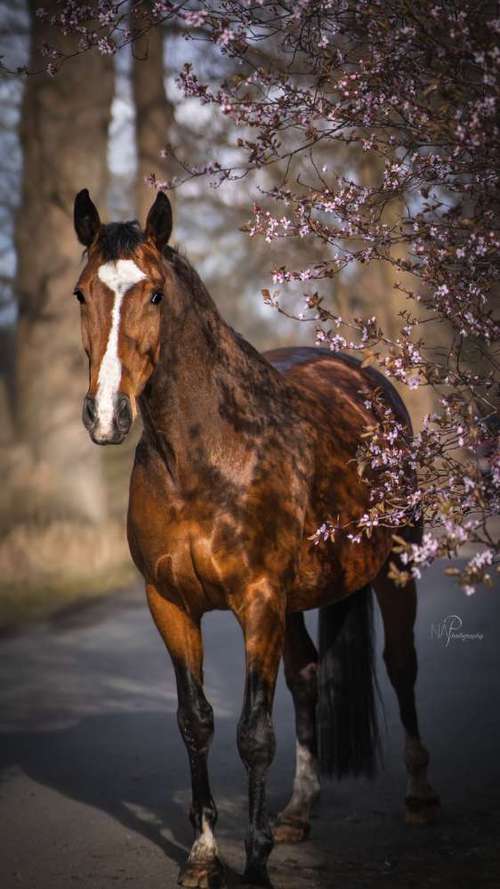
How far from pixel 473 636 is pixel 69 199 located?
20.3 ft

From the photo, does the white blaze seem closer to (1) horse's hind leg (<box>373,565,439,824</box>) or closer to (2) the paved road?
(2) the paved road

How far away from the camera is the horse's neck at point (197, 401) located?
4.61 m

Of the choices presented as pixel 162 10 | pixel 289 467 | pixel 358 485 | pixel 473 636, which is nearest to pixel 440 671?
pixel 473 636

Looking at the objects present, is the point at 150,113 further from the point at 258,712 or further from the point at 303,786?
the point at 258,712

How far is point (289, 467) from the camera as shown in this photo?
491 cm

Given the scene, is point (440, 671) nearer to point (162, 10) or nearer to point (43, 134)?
point (162, 10)

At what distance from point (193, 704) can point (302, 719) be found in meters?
1.19

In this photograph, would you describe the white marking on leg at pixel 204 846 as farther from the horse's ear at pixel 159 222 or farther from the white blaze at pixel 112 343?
the horse's ear at pixel 159 222

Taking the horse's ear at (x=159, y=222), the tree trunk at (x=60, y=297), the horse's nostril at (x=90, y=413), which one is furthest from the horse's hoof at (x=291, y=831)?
the tree trunk at (x=60, y=297)

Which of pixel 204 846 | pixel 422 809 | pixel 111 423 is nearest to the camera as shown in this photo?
pixel 111 423

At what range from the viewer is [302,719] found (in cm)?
588

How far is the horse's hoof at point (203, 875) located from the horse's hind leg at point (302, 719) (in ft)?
2.64

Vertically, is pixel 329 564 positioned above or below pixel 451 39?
below
